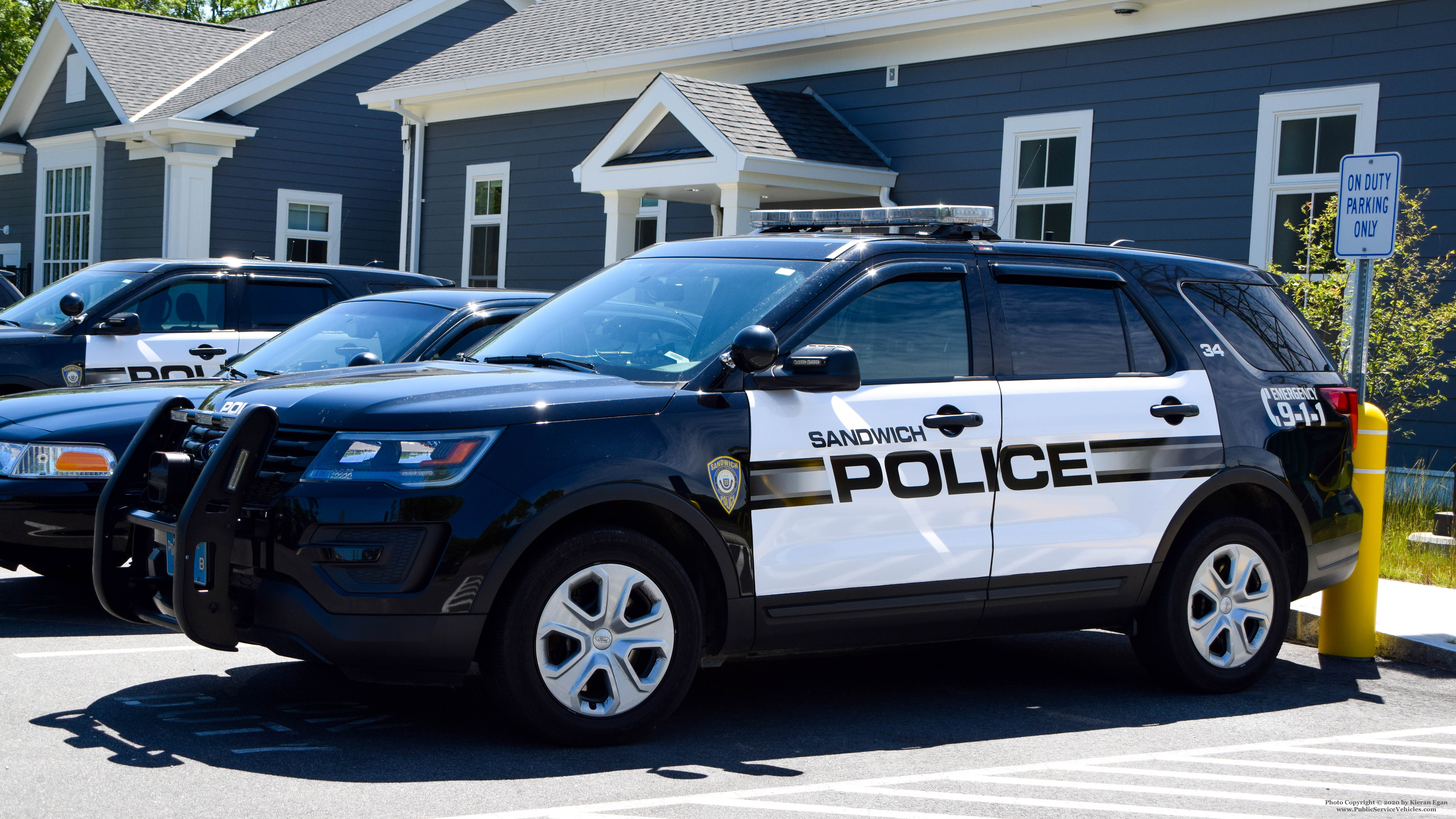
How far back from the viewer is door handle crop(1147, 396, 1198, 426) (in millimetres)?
6145

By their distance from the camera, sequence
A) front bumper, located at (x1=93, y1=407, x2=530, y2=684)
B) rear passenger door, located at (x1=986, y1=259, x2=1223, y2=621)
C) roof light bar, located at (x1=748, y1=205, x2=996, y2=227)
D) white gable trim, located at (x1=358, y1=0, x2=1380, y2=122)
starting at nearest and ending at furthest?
front bumper, located at (x1=93, y1=407, x2=530, y2=684) < rear passenger door, located at (x1=986, y1=259, x2=1223, y2=621) < roof light bar, located at (x1=748, y1=205, x2=996, y2=227) < white gable trim, located at (x1=358, y1=0, x2=1380, y2=122)

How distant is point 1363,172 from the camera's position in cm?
788

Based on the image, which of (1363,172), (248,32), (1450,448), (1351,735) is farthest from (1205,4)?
(248,32)

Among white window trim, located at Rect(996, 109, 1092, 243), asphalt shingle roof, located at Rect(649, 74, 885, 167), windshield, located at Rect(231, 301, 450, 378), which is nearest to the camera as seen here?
windshield, located at Rect(231, 301, 450, 378)

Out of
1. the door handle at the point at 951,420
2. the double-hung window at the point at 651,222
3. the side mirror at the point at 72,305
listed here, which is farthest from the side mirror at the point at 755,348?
the double-hung window at the point at 651,222

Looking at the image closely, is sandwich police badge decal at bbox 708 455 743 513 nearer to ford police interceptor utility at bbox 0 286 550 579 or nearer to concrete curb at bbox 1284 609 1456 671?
ford police interceptor utility at bbox 0 286 550 579

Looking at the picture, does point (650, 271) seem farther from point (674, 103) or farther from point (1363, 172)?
point (674, 103)

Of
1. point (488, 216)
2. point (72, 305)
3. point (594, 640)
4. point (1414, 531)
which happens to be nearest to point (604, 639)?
point (594, 640)

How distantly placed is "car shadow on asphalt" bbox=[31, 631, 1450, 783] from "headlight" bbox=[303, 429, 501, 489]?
2.92ft

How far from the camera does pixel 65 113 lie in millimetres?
27062

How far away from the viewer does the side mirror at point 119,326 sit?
1046 centimetres

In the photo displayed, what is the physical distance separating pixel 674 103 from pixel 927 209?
32.2 feet

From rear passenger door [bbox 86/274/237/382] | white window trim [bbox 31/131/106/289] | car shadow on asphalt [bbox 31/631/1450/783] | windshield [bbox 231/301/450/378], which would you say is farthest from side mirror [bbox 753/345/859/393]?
white window trim [bbox 31/131/106/289]

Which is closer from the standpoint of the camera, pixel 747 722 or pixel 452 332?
pixel 747 722
